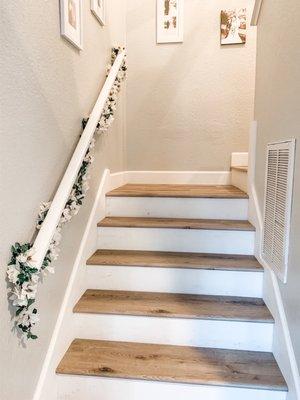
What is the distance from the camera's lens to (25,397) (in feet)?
3.63

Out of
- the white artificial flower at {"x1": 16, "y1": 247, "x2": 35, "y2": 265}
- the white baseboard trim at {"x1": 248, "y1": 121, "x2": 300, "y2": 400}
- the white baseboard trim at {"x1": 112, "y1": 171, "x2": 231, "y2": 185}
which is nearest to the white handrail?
the white artificial flower at {"x1": 16, "y1": 247, "x2": 35, "y2": 265}

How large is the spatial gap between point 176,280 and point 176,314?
0.23 metres

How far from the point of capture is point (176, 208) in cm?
207

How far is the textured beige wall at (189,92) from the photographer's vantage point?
8.98 ft

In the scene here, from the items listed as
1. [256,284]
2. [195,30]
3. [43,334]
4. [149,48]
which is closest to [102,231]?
[43,334]

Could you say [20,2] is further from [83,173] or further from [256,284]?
[256,284]

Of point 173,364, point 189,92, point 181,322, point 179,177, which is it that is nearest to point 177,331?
point 181,322

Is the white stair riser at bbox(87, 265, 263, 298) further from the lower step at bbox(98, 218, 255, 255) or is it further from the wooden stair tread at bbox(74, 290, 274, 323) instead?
the lower step at bbox(98, 218, 255, 255)

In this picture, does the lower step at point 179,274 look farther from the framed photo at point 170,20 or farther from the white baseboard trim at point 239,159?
the framed photo at point 170,20

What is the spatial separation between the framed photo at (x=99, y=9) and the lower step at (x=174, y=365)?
1875mm

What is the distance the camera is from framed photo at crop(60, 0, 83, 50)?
4.33 feet

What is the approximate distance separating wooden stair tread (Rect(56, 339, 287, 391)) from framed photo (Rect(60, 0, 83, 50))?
1.48 metres

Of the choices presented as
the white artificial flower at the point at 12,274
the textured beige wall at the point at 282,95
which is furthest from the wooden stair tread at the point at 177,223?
the white artificial flower at the point at 12,274

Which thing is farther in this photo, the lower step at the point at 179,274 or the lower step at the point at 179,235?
the lower step at the point at 179,235
